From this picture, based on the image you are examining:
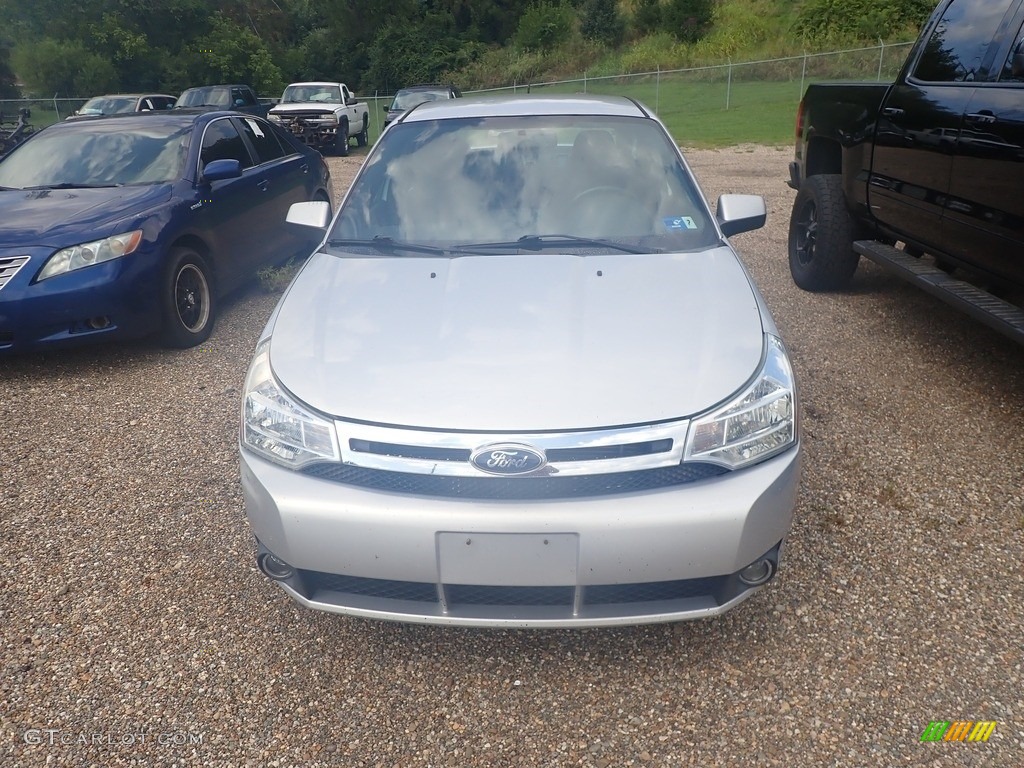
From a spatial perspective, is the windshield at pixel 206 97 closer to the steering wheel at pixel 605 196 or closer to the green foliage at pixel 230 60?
the steering wheel at pixel 605 196

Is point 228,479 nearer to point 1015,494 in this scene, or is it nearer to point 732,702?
point 732,702

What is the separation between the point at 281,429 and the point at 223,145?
14.9ft

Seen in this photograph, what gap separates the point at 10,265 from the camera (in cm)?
454

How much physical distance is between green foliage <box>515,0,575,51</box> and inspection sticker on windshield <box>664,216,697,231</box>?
152 ft

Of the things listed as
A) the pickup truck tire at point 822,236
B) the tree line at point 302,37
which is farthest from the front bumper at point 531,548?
the tree line at point 302,37

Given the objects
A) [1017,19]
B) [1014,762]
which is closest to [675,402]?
[1014,762]


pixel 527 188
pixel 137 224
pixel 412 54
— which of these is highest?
pixel 527 188

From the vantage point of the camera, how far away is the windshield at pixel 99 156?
217 inches

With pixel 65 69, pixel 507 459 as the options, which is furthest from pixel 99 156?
pixel 65 69

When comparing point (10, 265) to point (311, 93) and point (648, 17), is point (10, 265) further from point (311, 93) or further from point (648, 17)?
point (648, 17)

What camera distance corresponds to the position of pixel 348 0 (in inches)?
2087

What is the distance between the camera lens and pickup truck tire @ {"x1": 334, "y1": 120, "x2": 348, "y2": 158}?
18516mm

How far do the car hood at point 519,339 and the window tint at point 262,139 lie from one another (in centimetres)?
407

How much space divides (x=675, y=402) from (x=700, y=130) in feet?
64.3
